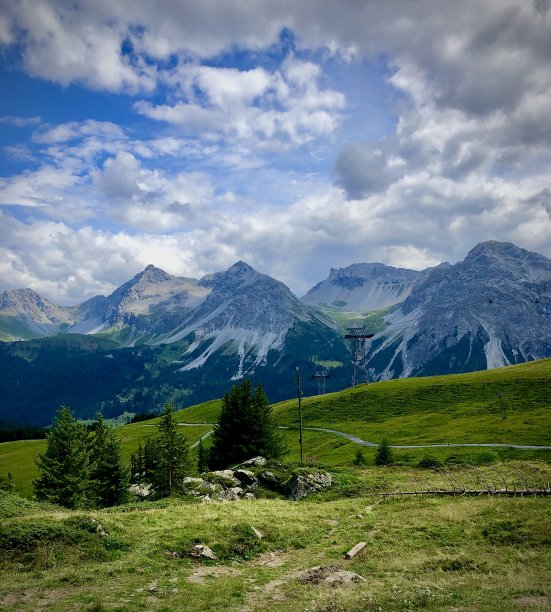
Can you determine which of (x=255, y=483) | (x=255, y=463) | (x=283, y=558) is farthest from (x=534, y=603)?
(x=255, y=463)

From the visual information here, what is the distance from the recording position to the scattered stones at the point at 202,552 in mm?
24078

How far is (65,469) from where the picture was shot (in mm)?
52938

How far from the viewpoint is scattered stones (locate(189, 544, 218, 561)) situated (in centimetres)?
2408

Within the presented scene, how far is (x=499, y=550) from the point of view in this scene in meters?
22.0

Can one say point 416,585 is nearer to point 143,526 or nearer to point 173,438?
point 143,526

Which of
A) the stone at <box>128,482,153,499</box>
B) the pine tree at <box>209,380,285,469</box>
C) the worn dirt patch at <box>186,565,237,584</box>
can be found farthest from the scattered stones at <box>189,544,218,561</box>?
the stone at <box>128,482,153,499</box>

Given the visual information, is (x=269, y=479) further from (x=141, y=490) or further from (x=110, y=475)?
(x=141, y=490)

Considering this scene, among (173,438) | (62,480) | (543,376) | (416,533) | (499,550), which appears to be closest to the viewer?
(499,550)

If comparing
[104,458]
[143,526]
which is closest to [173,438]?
[104,458]

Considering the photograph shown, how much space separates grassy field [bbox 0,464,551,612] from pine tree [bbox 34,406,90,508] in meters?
18.6

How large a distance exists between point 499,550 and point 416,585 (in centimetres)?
657

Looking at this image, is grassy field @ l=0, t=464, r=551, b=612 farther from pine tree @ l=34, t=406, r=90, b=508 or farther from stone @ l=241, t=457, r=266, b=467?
pine tree @ l=34, t=406, r=90, b=508

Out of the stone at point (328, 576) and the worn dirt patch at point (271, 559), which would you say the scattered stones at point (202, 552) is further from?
the stone at point (328, 576)

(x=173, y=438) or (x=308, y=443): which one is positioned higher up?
(x=173, y=438)
